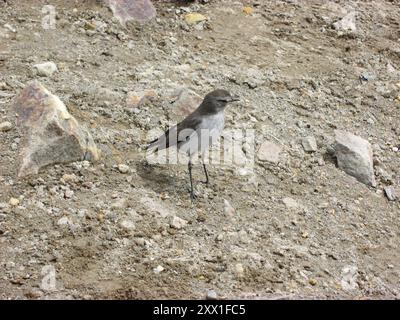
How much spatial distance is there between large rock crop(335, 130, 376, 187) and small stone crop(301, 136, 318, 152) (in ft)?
0.97

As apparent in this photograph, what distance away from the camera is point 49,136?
7.08 m

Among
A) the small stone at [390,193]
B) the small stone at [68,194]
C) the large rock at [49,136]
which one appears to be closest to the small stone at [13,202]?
the large rock at [49,136]

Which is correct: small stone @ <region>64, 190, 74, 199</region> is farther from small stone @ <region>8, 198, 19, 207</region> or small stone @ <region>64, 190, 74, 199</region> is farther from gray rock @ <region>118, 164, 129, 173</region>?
gray rock @ <region>118, 164, 129, 173</region>

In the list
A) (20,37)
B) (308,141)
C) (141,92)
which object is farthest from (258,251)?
(20,37)

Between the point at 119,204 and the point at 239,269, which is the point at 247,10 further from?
the point at 239,269

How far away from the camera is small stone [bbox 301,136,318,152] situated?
27.0 ft

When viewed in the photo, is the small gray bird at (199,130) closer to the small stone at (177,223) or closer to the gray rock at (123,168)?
the gray rock at (123,168)

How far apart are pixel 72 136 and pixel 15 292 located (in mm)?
2015

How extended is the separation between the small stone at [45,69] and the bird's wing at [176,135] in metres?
1.97

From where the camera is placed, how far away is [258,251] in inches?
258

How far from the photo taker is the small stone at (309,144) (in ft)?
27.0

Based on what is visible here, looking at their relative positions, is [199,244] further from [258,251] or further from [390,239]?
[390,239]

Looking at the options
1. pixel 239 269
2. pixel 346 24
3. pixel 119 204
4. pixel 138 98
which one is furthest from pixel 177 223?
pixel 346 24

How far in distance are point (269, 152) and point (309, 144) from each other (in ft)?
1.93
